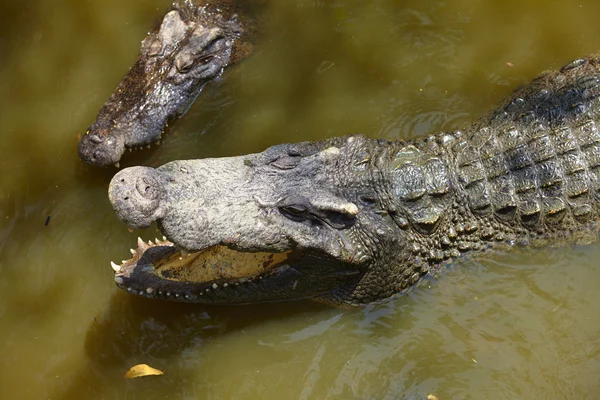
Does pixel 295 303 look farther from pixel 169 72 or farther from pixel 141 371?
pixel 169 72

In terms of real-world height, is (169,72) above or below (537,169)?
above

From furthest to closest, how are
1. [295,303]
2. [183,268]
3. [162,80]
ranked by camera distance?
[162,80], [295,303], [183,268]

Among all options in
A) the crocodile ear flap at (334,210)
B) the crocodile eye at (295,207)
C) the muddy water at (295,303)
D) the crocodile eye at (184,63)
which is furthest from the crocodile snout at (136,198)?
the crocodile eye at (184,63)

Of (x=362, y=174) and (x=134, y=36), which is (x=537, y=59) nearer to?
(x=362, y=174)

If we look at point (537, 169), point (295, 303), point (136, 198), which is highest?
point (136, 198)

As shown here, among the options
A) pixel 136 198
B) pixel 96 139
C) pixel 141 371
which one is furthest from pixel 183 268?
pixel 96 139

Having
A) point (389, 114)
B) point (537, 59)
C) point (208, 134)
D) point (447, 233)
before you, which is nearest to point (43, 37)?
point (208, 134)

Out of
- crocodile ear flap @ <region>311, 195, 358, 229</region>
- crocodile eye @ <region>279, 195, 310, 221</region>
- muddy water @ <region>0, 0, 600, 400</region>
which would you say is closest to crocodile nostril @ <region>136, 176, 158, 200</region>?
crocodile eye @ <region>279, 195, 310, 221</region>

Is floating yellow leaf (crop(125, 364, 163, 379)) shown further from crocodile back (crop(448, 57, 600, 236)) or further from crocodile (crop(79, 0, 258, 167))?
crocodile back (crop(448, 57, 600, 236))

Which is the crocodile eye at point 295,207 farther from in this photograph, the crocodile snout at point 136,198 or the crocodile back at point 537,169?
the crocodile back at point 537,169
